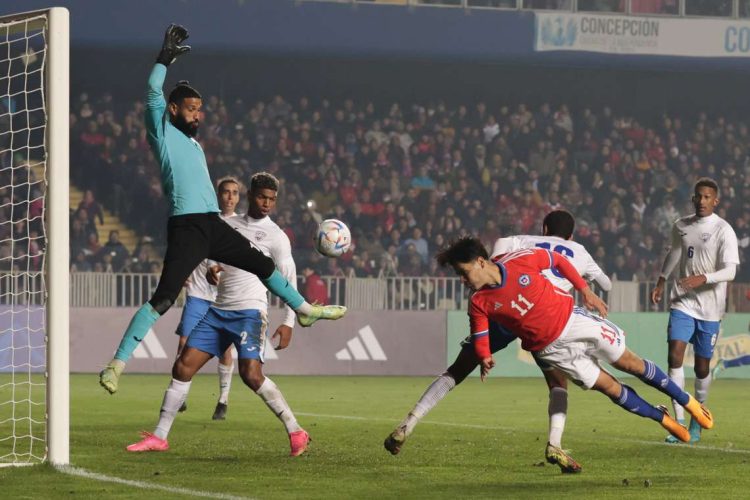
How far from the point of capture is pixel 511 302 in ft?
27.3

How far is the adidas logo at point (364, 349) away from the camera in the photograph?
22109 millimetres

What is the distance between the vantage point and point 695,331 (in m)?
11.9

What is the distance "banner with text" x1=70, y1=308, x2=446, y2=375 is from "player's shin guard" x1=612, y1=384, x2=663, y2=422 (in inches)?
506

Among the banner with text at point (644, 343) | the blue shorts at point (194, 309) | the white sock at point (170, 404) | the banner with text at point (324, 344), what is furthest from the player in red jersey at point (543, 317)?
the banner with text at point (644, 343)

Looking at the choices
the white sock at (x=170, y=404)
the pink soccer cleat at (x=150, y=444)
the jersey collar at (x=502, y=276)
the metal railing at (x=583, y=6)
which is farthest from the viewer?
the metal railing at (x=583, y=6)

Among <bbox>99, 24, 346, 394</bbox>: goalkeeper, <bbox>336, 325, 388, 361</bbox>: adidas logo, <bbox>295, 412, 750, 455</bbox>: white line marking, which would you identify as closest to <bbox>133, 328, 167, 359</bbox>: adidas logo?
<bbox>336, 325, 388, 361</bbox>: adidas logo

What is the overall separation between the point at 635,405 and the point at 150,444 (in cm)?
335

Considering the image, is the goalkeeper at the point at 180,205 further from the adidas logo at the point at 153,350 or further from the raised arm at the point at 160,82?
the adidas logo at the point at 153,350

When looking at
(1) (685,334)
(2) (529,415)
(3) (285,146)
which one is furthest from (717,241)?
(3) (285,146)

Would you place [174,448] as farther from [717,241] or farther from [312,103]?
[312,103]

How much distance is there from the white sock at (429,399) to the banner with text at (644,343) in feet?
43.1

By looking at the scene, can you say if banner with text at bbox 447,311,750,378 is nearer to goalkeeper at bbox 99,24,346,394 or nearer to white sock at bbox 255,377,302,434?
white sock at bbox 255,377,302,434

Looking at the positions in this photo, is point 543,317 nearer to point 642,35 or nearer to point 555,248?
point 555,248

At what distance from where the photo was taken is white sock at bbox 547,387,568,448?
28.0ft
